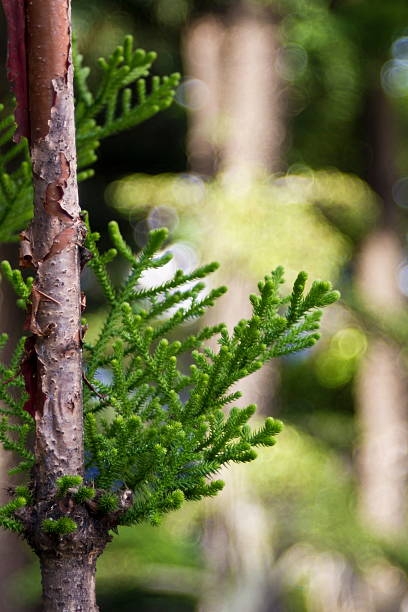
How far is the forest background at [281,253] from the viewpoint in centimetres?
609

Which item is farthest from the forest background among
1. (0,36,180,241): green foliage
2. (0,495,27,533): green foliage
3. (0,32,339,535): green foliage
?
(0,495,27,533): green foliage

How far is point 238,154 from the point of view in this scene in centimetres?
616

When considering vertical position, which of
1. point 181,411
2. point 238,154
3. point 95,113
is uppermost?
point 238,154

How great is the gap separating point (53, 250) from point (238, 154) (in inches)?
208

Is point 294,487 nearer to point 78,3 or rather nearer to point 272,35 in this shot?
point 272,35

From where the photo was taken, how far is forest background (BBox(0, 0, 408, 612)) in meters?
6.09

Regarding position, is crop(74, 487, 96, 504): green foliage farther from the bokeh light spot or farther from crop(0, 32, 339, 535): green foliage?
the bokeh light spot

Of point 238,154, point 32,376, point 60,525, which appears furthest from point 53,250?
point 238,154

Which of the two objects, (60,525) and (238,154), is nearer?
(60,525)

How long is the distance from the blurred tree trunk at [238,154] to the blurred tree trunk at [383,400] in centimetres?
187

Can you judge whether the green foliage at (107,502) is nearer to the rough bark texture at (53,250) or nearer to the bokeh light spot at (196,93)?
the rough bark texture at (53,250)

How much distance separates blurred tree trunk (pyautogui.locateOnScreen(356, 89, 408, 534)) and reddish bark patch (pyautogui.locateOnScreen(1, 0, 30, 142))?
6.49 m

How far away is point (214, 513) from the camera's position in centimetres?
612

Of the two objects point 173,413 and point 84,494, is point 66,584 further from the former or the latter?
point 173,413
